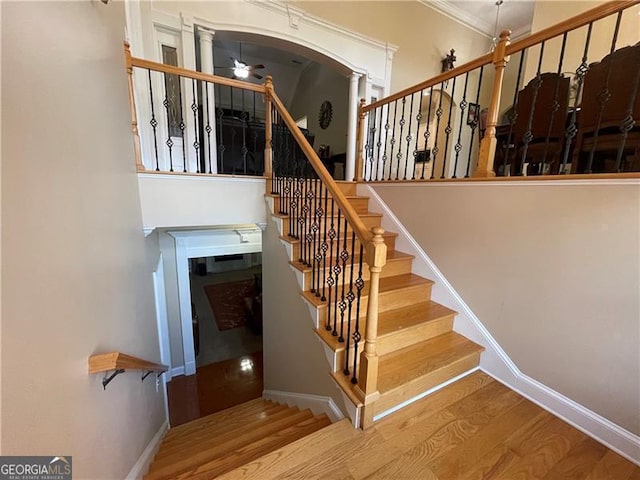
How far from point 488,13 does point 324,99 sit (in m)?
3.33

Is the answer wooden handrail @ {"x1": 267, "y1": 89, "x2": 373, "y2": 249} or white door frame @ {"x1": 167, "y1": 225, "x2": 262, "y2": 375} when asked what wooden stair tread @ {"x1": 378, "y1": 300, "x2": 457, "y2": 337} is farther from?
white door frame @ {"x1": 167, "y1": 225, "x2": 262, "y2": 375}

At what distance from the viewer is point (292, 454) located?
1.35 m

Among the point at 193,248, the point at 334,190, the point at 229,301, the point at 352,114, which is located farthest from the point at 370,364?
the point at 229,301

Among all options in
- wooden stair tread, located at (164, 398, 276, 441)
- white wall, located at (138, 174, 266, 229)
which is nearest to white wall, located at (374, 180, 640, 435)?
white wall, located at (138, 174, 266, 229)

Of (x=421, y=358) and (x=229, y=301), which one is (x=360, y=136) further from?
(x=229, y=301)

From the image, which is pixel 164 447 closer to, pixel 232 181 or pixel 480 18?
pixel 232 181

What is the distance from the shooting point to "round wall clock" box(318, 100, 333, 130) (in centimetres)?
599

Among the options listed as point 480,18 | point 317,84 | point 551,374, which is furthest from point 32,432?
point 480,18

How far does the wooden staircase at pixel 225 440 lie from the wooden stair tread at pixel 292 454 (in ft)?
1.09

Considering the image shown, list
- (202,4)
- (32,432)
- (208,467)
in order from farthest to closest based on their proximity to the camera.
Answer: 1. (202,4)
2. (208,467)
3. (32,432)

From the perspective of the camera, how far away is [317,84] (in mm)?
6363

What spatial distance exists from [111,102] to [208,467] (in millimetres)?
2247

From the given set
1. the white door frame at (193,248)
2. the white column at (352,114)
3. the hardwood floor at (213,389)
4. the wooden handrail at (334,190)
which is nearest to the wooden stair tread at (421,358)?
Answer: the wooden handrail at (334,190)

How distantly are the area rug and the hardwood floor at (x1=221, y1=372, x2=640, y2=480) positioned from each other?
538 cm
